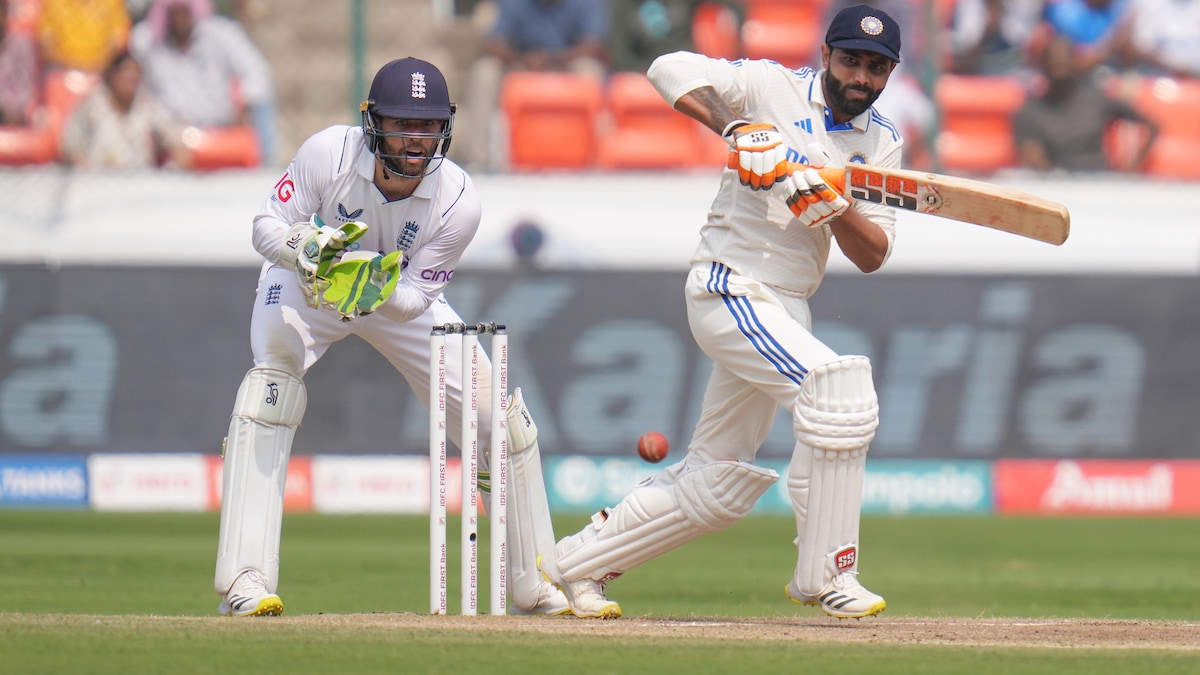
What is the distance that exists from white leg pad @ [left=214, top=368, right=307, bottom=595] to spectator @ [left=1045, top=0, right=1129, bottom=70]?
8454 millimetres

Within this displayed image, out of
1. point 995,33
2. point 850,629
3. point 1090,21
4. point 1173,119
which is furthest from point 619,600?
point 1090,21

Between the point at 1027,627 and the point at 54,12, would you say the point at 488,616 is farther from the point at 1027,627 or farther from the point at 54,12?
the point at 54,12

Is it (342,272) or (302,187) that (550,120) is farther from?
(342,272)

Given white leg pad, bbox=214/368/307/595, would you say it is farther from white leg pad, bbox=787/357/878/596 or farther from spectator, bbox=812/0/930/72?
spectator, bbox=812/0/930/72

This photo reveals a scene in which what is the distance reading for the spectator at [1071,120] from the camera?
11508 mm

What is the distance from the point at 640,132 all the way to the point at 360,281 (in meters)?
7.00

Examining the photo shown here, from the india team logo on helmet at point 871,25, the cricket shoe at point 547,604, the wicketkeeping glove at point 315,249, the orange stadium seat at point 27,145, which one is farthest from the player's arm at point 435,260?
the orange stadium seat at point 27,145

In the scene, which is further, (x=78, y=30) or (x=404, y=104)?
(x=78, y=30)

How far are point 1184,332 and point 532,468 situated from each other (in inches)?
256

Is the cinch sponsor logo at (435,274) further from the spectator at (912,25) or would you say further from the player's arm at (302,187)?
the spectator at (912,25)

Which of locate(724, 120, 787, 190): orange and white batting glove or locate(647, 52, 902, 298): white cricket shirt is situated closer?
locate(724, 120, 787, 190): orange and white batting glove

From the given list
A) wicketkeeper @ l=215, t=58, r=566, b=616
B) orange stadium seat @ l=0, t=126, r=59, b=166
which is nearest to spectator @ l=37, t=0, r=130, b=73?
orange stadium seat @ l=0, t=126, r=59, b=166

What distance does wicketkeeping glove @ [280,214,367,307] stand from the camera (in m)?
4.87

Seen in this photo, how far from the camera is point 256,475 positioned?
17.0 feet
